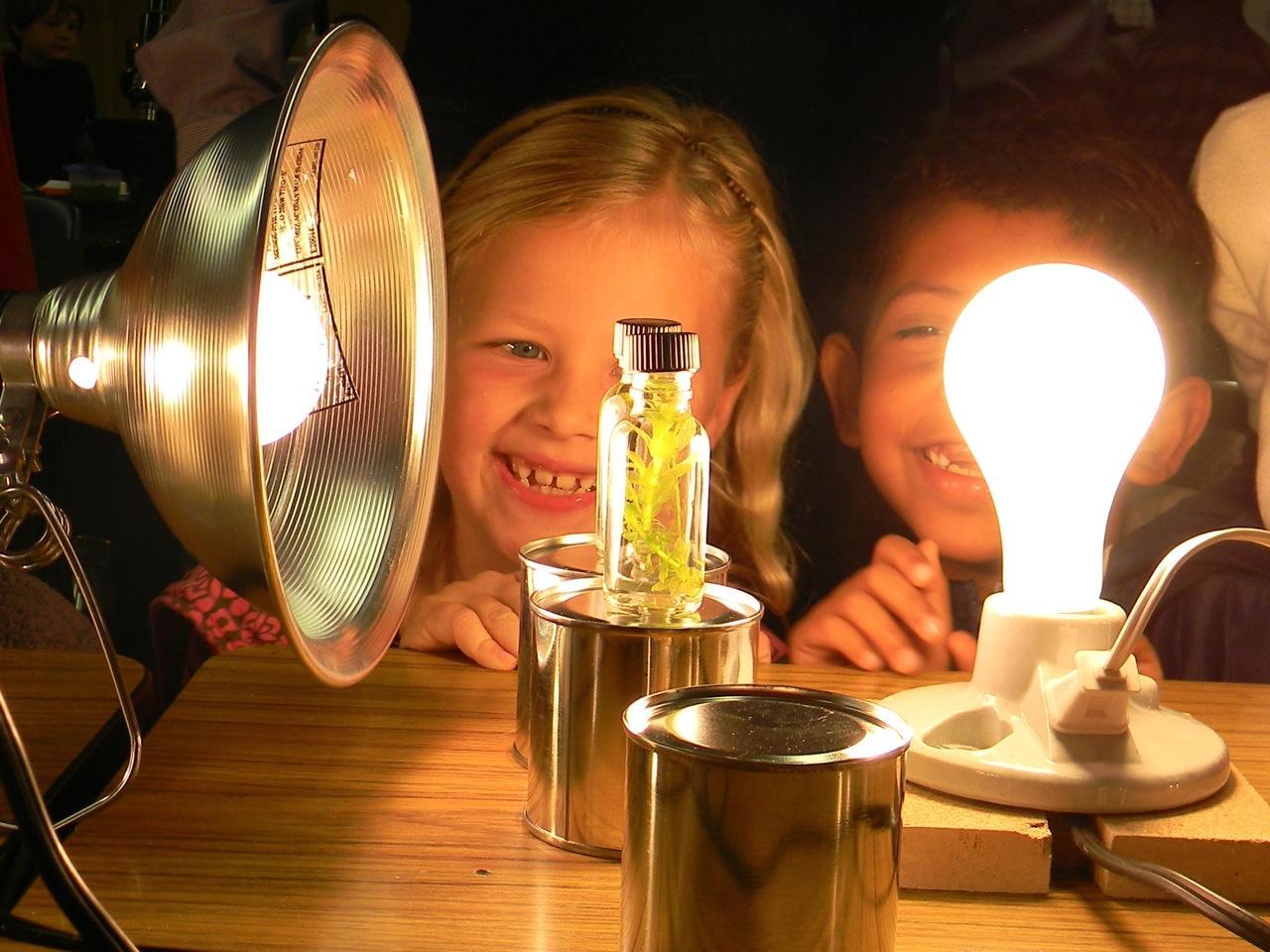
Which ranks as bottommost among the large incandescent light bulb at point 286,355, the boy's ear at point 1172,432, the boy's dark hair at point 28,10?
the boy's ear at point 1172,432

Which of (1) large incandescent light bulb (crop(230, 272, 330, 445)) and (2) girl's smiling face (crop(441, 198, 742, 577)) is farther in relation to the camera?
(2) girl's smiling face (crop(441, 198, 742, 577))

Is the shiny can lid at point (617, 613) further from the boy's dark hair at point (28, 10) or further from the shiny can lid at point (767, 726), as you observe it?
the boy's dark hair at point (28, 10)

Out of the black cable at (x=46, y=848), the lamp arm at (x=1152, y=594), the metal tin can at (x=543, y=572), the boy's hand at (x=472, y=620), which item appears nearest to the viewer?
the black cable at (x=46, y=848)

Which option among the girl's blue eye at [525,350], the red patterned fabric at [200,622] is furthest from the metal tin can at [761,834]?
the red patterned fabric at [200,622]

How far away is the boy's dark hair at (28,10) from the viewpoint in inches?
46.1

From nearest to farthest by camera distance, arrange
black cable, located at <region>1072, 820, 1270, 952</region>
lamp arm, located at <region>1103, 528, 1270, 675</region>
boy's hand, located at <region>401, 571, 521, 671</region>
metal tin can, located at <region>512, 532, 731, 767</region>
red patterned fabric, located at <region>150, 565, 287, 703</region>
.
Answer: black cable, located at <region>1072, 820, 1270, 952</region>
lamp arm, located at <region>1103, 528, 1270, 675</region>
metal tin can, located at <region>512, 532, 731, 767</region>
boy's hand, located at <region>401, 571, 521, 671</region>
red patterned fabric, located at <region>150, 565, 287, 703</region>

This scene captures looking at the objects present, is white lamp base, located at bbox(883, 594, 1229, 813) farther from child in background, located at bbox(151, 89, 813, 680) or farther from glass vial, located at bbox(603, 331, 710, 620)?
child in background, located at bbox(151, 89, 813, 680)

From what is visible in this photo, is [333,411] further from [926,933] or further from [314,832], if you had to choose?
[926,933]

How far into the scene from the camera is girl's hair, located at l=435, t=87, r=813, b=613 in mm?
1152

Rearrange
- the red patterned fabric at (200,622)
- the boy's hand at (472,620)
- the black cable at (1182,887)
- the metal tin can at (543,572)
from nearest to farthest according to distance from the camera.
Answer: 1. the black cable at (1182,887)
2. the metal tin can at (543,572)
3. the boy's hand at (472,620)
4. the red patterned fabric at (200,622)

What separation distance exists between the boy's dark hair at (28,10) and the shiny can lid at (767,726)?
0.85 m

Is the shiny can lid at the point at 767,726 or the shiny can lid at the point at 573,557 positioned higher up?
the shiny can lid at the point at 573,557

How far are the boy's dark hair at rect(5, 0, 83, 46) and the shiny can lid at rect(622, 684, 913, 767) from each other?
Result: 0.85 metres

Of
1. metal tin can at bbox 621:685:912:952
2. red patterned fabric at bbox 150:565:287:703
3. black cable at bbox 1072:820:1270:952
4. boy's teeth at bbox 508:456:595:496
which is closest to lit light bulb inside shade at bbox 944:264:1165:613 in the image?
black cable at bbox 1072:820:1270:952
